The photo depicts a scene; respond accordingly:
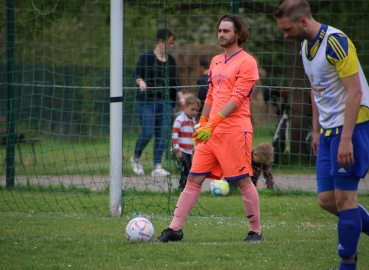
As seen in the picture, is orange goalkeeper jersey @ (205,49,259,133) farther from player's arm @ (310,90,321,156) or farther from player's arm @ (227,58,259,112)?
player's arm @ (310,90,321,156)

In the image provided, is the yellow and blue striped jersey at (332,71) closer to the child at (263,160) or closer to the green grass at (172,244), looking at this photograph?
the green grass at (172,244)

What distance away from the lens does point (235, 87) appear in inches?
218

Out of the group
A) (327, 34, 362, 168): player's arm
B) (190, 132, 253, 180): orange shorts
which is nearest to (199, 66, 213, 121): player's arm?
(190, 132, 253, 180): orange shorts

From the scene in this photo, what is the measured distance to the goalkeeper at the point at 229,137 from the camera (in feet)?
18.4

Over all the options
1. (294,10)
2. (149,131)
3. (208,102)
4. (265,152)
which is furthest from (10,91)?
(294,10)

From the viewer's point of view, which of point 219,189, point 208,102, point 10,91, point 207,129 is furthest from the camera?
point 10,91

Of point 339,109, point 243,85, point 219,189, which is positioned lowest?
point 219,189

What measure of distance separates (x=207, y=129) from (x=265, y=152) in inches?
158

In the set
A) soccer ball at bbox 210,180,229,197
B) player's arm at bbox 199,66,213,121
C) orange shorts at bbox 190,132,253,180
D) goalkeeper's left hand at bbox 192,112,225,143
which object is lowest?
soccer ball at bbox 210,180,229,197

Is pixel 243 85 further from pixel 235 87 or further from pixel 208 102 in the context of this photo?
pixel 208 102

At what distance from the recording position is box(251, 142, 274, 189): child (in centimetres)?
922

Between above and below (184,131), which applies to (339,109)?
above

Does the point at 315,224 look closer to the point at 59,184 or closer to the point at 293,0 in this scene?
the point at 293,0

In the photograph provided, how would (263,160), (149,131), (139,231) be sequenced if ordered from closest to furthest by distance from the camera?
(139,231) < (263,160) < (149,131)
